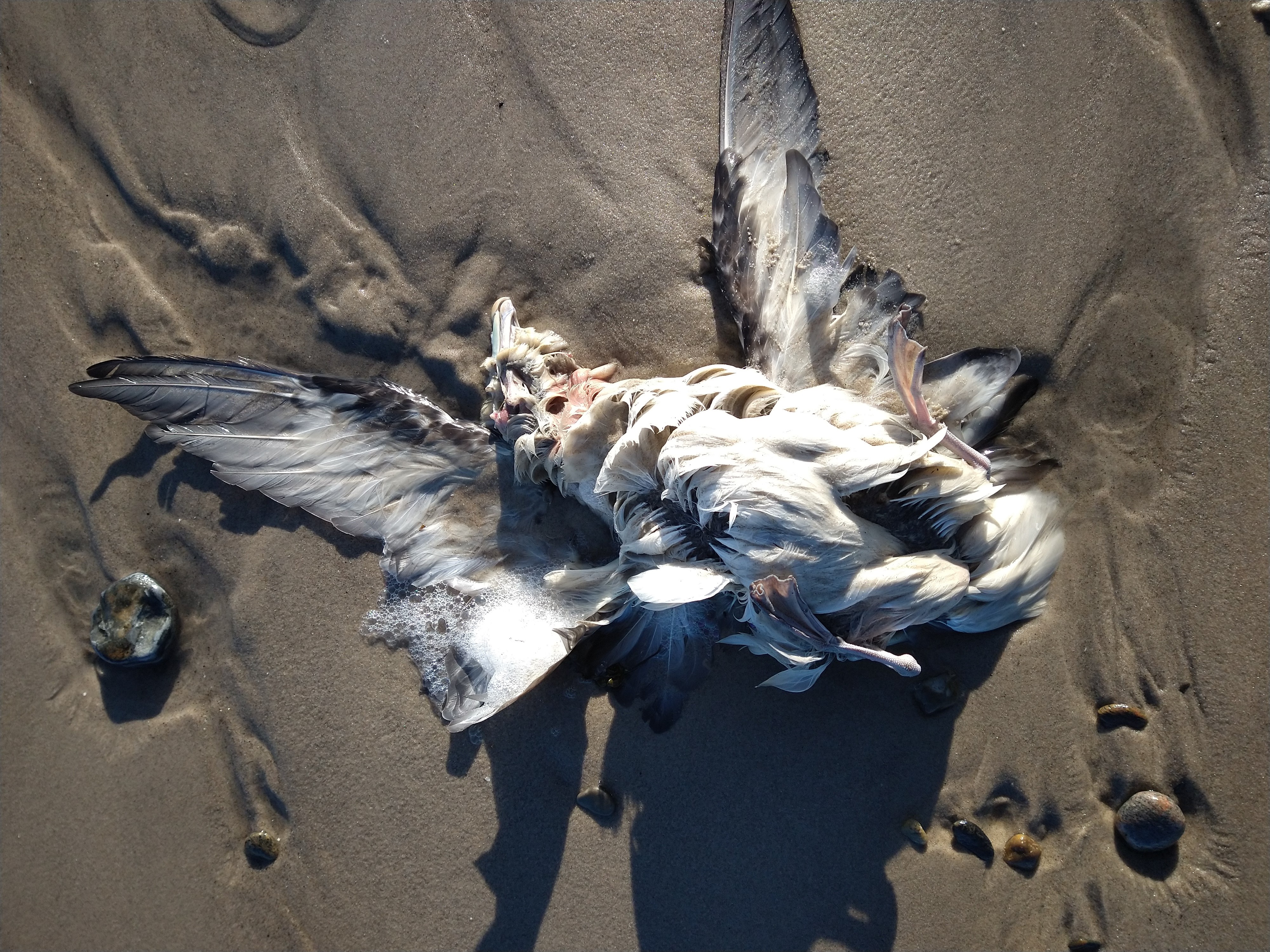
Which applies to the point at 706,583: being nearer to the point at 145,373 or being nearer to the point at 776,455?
the point at 776,455

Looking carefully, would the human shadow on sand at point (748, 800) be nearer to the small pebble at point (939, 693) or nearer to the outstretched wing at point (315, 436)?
the small pebble at point (939, 693)

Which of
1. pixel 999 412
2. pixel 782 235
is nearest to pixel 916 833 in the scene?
pixel 999 412

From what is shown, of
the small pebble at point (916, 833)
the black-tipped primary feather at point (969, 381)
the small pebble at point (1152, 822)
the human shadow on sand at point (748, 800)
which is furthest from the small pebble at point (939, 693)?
the black-tipped primary feather at point (969, 381)

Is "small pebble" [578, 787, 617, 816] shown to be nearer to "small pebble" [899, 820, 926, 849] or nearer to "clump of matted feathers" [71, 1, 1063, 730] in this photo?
"clump of matted feathers" [71, 1, 1063, 730]

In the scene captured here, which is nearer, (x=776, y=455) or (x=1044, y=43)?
(x=776, y=455)

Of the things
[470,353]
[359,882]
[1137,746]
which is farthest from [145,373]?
[1137,746]
